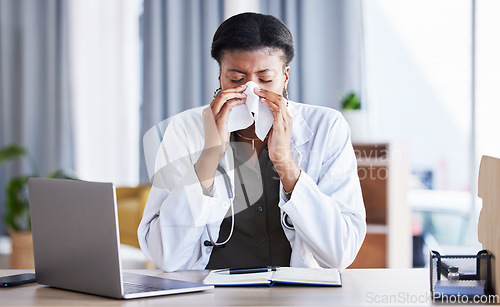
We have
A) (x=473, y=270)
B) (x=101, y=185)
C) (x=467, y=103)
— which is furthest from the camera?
(x=467, y=103)

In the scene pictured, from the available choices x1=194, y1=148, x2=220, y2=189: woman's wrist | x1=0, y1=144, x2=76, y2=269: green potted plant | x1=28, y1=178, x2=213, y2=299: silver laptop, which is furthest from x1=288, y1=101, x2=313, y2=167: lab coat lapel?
x1=0, y1=144, x2=76, y2=269: green potted plant

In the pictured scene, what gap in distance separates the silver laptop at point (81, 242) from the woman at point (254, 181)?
33 centimetres

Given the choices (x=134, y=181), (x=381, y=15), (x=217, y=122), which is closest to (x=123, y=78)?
(x=134, y=181)

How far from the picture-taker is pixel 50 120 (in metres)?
4.74

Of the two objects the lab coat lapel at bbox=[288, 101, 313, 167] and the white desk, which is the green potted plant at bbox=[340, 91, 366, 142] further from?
the white desk

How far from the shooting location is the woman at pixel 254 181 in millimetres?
1533

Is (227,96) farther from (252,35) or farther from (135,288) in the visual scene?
(135,288)

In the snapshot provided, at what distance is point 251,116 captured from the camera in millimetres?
1650

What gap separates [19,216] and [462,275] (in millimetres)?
3646

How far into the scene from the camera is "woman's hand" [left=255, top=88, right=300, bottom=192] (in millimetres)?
1531

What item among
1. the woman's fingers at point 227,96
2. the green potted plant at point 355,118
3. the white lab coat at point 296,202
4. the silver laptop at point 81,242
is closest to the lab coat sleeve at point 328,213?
the white lab coat at point 296,202

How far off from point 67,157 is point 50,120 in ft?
1.04

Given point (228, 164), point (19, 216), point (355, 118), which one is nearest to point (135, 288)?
→ point (228, 164)

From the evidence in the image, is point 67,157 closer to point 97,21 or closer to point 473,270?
point 97,21
